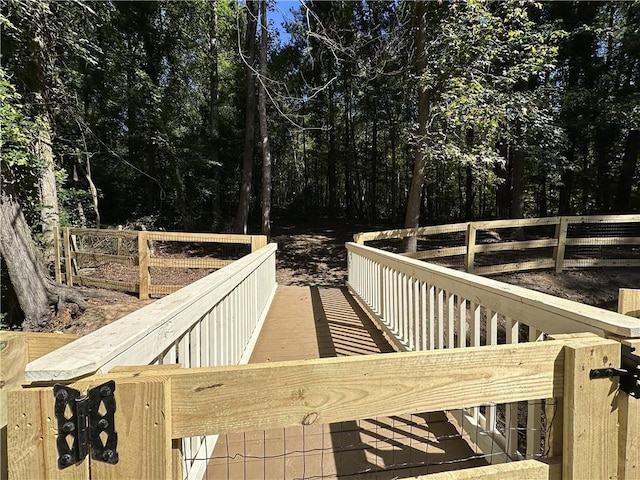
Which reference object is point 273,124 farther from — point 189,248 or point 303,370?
point 303,370

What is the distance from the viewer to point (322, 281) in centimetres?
912

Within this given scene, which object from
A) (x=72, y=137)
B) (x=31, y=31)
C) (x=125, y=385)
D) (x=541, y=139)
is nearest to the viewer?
(x=125, y=385)

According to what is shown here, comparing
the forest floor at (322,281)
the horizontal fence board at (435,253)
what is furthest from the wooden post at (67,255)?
the horizontal fence board at (435,253)

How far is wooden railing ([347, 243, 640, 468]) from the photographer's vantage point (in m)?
1.25

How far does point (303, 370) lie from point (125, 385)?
0.39 metres

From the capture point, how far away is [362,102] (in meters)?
17.5

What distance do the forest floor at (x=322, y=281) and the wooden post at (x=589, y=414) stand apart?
5.69 meters

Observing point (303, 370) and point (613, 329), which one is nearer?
point (303, 370)

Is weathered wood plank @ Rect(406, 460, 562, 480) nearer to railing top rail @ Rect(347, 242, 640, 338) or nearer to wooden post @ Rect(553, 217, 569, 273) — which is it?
railing top rail @ Rect(347, 242, 640, 338)

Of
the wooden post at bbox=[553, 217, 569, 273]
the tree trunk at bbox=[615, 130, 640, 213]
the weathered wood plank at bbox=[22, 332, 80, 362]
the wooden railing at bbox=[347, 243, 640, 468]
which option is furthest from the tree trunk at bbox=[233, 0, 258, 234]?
the tree trunk at bbox=[615, 130, 640, 213]

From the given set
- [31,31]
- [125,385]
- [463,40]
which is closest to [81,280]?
[31,31]

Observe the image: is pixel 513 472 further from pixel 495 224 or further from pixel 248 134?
pixel 248 134

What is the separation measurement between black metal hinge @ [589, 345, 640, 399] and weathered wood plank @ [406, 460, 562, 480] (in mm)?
269

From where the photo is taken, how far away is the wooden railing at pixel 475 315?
1.25 m
